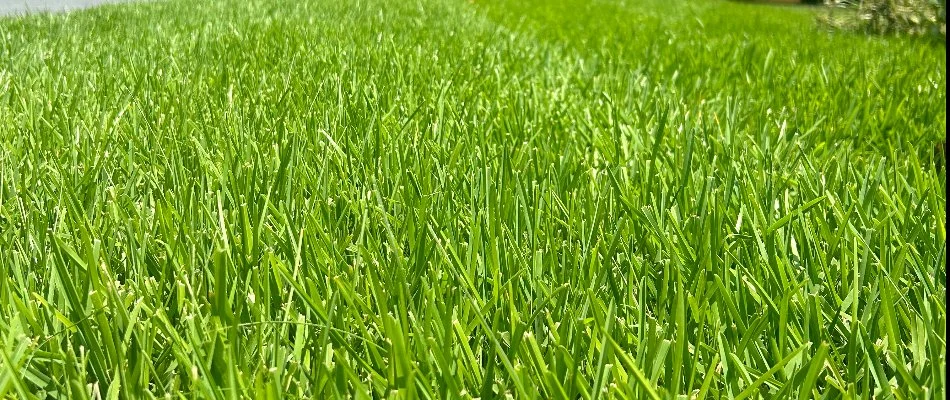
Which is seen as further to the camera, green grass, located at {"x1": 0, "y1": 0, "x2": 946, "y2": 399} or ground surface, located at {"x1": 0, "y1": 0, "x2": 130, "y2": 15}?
ground surface, located at {"x1": 0, "y1": 0, "x2": 130, "y2": 15}

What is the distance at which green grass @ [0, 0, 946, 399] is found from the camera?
2.90 feet

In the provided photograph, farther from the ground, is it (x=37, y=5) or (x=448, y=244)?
(x=448, y=244)

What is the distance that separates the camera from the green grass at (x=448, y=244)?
34.8 inches

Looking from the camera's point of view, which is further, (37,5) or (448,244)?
(37,5)

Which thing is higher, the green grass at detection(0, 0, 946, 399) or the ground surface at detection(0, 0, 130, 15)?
the green grass at detection(0, 0, 946, 399)

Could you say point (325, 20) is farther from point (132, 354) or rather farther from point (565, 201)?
point (132, 354)

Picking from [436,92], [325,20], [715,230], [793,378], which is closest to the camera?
[793,378]

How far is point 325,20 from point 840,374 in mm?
4262

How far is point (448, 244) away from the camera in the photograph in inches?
44.3

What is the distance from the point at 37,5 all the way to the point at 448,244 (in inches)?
178

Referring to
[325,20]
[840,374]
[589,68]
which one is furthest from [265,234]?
[325,20]

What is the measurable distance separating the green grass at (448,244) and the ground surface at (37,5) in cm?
214

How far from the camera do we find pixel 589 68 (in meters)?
3.56

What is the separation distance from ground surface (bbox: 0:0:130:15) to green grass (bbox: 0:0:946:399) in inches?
84.3
